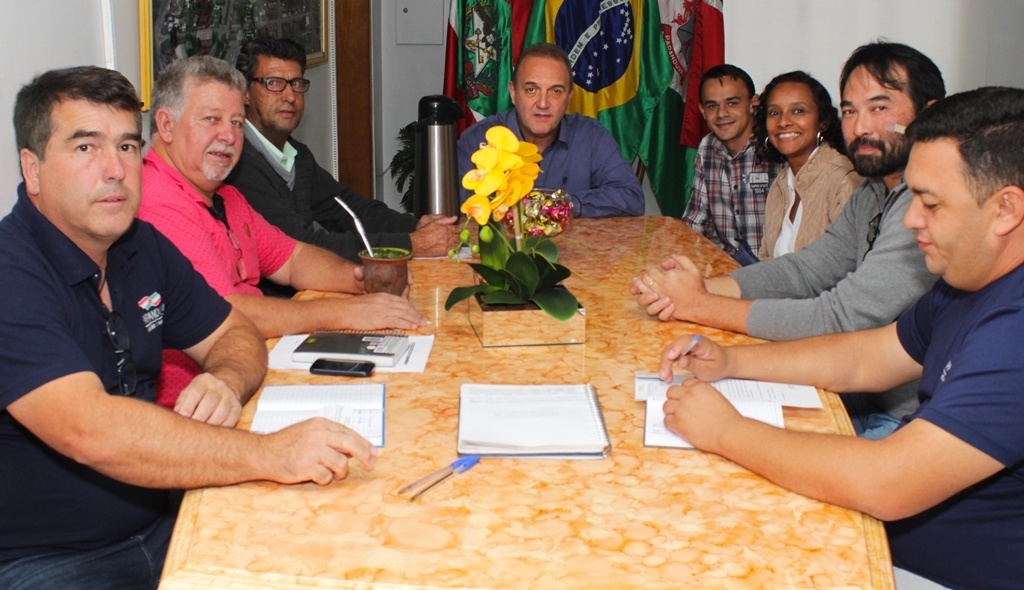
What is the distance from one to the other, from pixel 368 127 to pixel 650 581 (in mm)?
4469

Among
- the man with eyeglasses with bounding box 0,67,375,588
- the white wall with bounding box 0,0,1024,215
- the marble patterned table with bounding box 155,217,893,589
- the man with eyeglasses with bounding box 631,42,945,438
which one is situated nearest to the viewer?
the marble patterned table with bounding box 155,217,893,589

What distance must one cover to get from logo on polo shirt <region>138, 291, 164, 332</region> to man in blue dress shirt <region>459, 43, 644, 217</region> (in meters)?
1.90

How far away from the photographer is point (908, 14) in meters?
4.75

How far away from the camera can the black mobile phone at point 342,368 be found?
167cm

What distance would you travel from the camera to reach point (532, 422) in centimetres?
143

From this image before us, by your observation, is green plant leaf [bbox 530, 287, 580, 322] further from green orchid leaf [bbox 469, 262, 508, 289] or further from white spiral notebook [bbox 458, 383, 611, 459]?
white spiral notebook [bbox 458, 383, 611, 459]

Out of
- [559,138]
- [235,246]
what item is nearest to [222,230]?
[235,246]

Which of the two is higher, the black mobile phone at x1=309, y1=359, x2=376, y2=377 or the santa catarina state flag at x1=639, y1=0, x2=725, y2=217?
the santa catarina state flag at x1=639, y1=0, x2=725, y2=217

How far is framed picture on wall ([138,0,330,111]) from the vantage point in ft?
8.50

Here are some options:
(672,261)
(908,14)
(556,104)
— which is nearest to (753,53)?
(908,14)

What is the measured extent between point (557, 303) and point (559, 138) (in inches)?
72.8

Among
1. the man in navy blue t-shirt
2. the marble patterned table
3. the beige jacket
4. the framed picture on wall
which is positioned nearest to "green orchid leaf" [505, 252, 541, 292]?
the marble patterned table

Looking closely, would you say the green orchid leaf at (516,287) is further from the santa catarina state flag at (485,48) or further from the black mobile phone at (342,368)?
the santa catarina state flag at (485,48)

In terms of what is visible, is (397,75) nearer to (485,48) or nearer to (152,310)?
(485,48)
